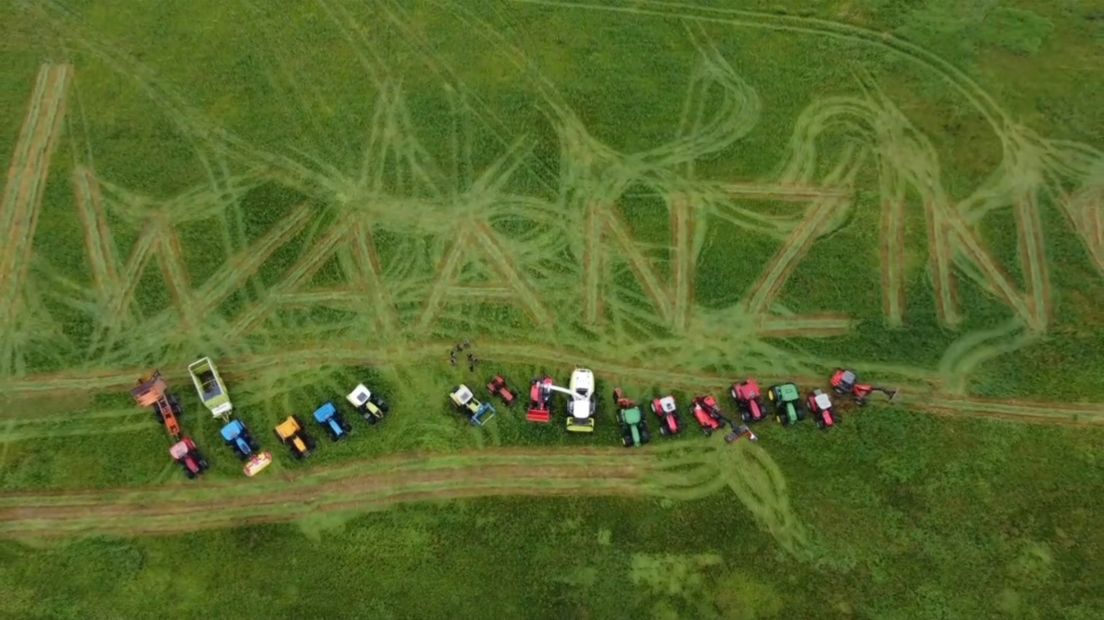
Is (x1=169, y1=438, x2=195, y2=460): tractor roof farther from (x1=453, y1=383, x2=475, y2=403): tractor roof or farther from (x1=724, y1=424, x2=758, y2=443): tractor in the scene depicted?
(x1=724, y1=424, x2=758, y2=443): tractor

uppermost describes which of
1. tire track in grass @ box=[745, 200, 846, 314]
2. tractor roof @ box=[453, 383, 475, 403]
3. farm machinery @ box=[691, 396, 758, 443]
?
tire track in grass @ box=[745, 200, 846, 314]

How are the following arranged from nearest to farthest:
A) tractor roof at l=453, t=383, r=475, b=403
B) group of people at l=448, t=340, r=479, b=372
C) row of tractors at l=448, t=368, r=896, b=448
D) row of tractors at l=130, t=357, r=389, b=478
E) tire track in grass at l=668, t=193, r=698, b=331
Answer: row of tractors at l=130, t=357, r=389, b=478
tractor roof at l=453, t=383, r=475, b=403
row of tractors at l=448, t=368, r=896, b=448
group of people at l=448, t=340, r=479, b=372
tire track in grass at l=668, t=193, r=698, b=331

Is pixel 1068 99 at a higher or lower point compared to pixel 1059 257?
higher

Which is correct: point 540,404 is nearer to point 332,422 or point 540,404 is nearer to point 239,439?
point 332,422

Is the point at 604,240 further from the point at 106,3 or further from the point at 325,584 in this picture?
the point at 106,3

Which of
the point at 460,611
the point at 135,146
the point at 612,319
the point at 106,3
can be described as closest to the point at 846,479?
the point at 612,319

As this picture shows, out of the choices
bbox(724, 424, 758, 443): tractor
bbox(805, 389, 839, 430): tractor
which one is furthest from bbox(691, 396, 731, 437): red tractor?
bbox(805, 389, 839, 430): tractor

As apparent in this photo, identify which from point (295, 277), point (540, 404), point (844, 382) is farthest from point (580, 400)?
point (295, 277)
